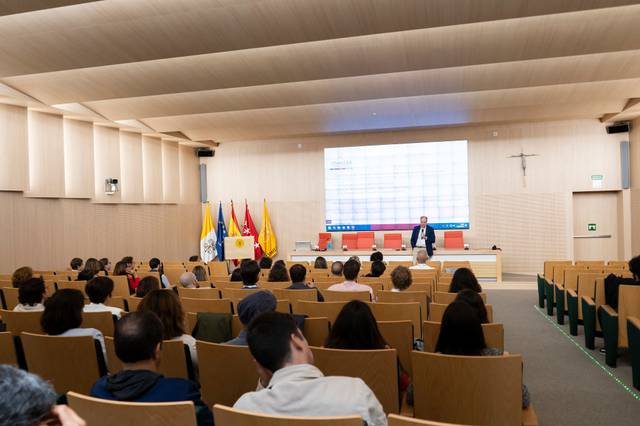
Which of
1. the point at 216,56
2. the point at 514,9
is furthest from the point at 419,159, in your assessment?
the point at 514,9

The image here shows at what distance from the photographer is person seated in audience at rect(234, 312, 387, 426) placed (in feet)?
5.41

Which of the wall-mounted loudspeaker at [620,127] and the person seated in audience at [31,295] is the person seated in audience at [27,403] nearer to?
the person seated in audience at [31,295]

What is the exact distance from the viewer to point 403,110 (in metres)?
12.5

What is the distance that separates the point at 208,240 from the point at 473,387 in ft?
46.4

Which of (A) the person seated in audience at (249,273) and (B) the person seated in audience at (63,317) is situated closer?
(B) the person seated in audience at (63,317)

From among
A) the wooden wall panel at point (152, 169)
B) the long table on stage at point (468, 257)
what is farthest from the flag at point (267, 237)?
the wooden wall panel at point (152, 169)

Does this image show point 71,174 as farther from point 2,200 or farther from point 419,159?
point 419,159

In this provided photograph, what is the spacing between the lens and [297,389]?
65.8 inches

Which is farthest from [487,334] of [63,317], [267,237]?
[267,237]

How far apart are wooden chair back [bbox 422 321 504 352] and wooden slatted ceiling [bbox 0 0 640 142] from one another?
13.3ft

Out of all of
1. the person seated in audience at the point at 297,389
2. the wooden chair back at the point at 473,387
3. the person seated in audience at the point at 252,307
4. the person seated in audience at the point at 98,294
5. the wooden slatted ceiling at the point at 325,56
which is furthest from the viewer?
the wooden slatted ceiling at the point at 325,56

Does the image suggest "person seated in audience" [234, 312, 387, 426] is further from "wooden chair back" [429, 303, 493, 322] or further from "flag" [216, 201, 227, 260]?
"flag" [216, 201, 227, 260]

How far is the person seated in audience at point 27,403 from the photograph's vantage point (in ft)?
3.05

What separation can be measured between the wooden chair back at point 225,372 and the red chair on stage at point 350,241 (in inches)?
474
